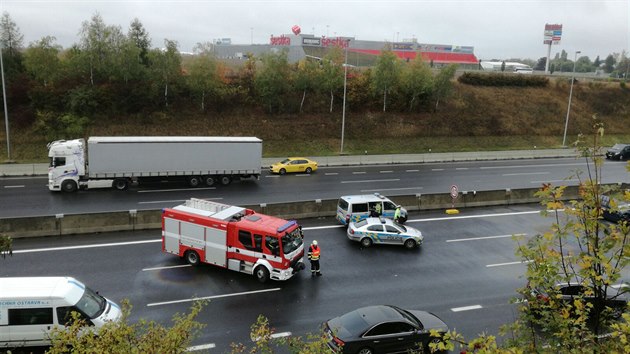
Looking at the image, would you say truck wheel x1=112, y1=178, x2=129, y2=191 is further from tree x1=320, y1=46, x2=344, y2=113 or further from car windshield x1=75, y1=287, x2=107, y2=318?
tree x1=320, y1=46, x2=344, y2=113

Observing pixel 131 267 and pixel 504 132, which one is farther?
pixel 504 132

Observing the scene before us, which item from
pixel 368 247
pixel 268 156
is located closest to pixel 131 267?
pixel 368 247

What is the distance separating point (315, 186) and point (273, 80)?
20767 mm

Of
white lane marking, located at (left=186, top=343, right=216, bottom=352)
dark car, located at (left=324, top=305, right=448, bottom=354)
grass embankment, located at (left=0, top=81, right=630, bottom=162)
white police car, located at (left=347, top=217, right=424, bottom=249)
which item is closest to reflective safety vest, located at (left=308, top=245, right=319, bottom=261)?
white police car, located at (left=347, top=217, right=424, bottom=249)

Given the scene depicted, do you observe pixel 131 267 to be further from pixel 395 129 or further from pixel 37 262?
pixel 395 129

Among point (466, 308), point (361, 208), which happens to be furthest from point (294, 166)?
point (466, 308)

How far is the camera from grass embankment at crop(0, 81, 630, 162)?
45625mm

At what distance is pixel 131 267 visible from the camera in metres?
18.0

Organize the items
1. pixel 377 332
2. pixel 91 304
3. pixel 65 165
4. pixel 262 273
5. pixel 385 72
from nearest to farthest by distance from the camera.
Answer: pixel 377 332, pixel 91 304, pixel 262 273, pixel 65 165, pixel 385 72

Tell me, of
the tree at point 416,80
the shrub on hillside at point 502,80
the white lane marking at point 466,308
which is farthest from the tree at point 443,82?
the white lane marking at point 466,308

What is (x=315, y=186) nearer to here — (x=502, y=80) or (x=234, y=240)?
(x=234, y=240)

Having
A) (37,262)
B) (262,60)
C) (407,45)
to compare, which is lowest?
(37,262)

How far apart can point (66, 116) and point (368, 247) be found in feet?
110

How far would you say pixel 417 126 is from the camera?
5366cm
